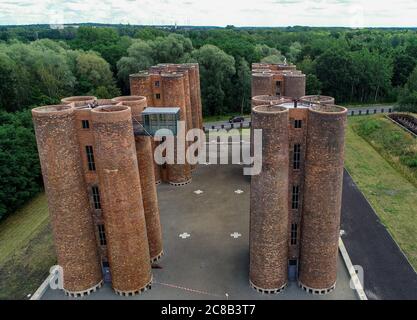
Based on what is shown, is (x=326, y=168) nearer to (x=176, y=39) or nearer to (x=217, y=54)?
(x=217, y=54)

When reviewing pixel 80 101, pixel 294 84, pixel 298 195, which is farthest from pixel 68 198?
pixel 294 84

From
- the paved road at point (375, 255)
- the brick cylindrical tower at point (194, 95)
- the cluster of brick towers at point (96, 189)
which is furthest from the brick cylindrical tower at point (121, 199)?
the brick cylindrical tower at point (194, 95)

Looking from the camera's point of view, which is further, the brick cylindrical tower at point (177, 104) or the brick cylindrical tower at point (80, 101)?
the brick cylindrical tower at point (177, 104)

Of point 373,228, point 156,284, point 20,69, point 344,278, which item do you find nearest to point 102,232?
point 156,284

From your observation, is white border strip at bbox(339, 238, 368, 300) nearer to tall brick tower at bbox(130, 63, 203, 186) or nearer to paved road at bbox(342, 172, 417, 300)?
paved road at bbox(342, 172, 417, 300)

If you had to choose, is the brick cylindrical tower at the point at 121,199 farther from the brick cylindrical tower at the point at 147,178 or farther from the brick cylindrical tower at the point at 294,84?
the brick cylindrical tower at the point at 294,84

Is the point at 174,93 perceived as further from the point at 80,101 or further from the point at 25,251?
the point at 25,251

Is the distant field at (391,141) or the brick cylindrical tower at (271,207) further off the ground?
the brick cylindrical tower at (271,207)
